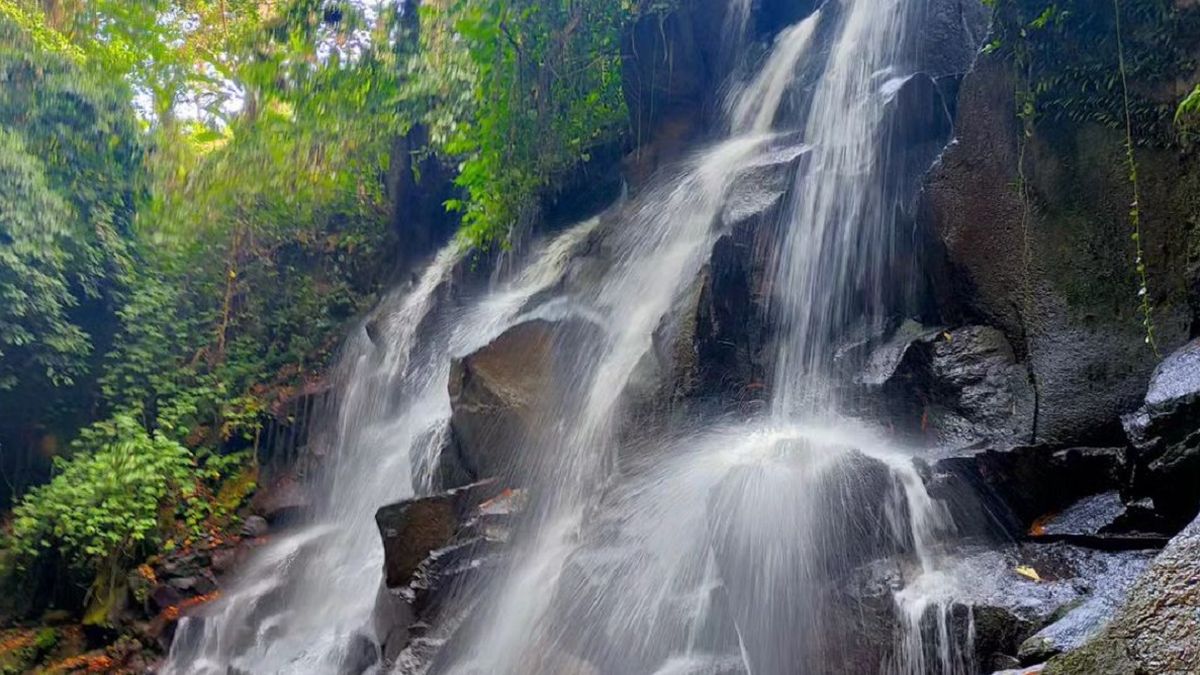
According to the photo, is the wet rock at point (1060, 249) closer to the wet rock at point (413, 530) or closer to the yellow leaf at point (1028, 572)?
the yellow leaf at point (1028, 572)

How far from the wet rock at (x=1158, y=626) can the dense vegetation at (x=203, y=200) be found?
8534 mm

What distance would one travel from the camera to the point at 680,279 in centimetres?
711

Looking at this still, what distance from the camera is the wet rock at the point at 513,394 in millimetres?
6609

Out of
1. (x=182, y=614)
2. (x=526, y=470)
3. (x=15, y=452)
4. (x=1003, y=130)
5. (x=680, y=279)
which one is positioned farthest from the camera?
(x=15, y=452)

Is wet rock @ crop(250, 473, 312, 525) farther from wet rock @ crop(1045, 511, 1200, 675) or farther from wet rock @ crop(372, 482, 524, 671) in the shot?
wet rock @ crop(1045, 511, 1200, 675)

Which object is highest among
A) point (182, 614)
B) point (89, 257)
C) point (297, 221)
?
point (297, 221)

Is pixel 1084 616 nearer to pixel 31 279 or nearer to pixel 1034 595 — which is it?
pixel 1034 595

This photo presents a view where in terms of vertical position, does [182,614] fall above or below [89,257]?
below

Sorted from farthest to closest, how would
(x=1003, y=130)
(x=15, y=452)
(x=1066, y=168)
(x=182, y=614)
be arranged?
(x=15, y=452)
(x=182, y=614)
(x=1003, y=130)
(x=1066, y=168)

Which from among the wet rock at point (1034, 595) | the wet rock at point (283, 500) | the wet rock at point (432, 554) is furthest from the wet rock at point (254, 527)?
the wet rock at point (1034, 595)

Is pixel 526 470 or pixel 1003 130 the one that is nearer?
pixel 1003 130

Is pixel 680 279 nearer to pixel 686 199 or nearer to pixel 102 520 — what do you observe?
pixel 686 199

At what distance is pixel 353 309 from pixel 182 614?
5.46m

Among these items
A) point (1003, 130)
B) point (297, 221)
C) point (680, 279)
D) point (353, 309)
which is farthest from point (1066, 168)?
point (297, 221)
